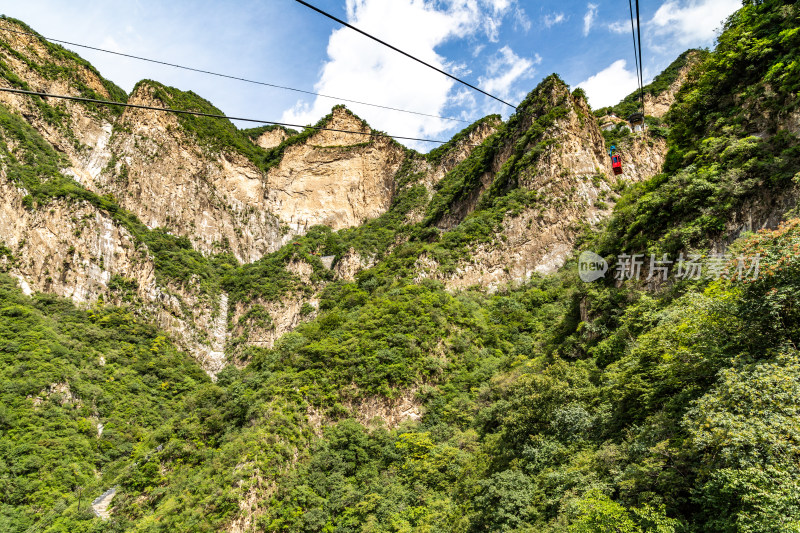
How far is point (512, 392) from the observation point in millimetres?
19812

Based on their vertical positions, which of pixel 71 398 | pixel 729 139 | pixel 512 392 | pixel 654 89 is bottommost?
pixel 512 392

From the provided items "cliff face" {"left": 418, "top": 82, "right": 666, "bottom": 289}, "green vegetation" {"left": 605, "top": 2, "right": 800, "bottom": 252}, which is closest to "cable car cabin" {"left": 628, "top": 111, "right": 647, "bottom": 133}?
"cliff face" {"left": 418, "top": 82, "right": 666, "bottom": 289}

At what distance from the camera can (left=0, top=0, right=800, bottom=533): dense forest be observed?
8.12 metres

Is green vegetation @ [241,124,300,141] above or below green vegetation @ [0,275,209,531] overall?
above

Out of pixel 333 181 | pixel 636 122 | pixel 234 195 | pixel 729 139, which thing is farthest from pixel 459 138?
pixel 729 139

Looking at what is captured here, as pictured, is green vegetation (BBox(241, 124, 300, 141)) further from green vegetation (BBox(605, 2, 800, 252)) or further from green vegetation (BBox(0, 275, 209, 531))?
green vegetation (BBox(605, 2, 800, 252))


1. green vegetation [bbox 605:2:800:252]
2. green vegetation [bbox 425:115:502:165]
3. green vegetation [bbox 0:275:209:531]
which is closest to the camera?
green vegetation [bbox 605:2:800:252]

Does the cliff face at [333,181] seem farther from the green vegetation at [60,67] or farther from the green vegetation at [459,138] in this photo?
the green vegetation at [60,67]

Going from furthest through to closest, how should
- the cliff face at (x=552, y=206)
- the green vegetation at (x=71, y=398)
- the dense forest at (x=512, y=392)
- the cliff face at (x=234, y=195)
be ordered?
the cliff face at (x=234, y=195) < the cliff face at (x=552, y=206) < the green vegetation at (x=71, y=398) < the dense forest at (x=512, y=392)

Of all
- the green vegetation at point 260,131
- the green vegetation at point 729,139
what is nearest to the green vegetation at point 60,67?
the green vegetation at point 260,131

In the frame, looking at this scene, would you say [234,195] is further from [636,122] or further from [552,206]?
[636,122]

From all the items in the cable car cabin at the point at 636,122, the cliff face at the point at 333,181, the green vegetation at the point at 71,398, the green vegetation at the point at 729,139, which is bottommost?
the green vegetation at the point at 71,398

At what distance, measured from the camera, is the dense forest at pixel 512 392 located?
8.12 m

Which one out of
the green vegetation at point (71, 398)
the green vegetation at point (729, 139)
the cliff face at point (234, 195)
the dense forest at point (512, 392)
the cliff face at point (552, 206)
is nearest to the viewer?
the dense forest at point (512, 392)
